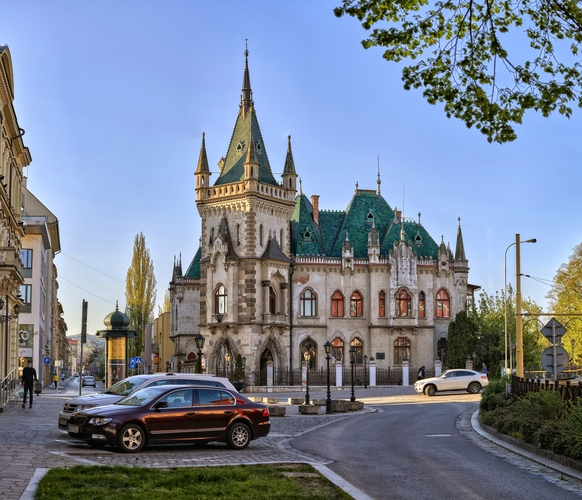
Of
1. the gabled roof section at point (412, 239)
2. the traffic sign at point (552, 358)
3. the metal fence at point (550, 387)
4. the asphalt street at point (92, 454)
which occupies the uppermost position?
the gabled roof section at point (412, 239)

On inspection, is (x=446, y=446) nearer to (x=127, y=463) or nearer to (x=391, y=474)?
(x=391, y=474)

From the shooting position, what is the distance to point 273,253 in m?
67.1

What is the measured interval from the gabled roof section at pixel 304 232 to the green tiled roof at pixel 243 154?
4.82 metres

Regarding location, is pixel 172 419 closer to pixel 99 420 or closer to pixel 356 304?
pixel 99 420

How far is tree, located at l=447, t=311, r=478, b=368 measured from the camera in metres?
67.4

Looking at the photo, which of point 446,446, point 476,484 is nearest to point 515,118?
point 476,484

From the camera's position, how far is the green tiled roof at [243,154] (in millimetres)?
69062

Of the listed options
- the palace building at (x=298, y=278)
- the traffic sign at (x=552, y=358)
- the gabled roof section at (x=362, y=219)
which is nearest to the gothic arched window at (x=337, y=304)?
the palace building at (x=298, y=278)

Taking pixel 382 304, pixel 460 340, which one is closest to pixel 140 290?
pixel 382 304

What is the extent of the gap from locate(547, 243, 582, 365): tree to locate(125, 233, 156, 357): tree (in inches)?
1498

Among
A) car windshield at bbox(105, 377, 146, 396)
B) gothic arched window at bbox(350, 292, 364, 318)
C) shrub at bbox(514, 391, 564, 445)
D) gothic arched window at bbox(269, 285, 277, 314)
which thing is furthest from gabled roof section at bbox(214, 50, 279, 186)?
shrub at bbox(514, 391, 564, 445)

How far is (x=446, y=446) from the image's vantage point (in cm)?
2139

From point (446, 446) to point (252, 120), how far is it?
5150cm

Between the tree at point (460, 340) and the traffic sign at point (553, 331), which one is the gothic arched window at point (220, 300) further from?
the traffic sign at point (553, 331)
